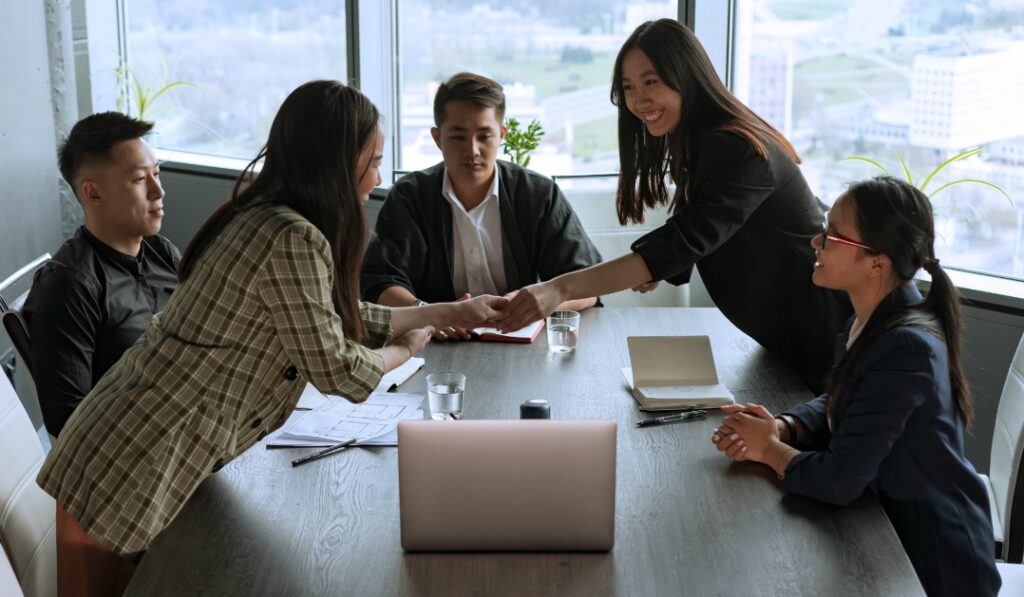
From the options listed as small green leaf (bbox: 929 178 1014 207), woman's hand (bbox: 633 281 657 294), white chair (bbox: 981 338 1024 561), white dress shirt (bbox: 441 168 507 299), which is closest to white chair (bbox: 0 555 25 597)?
woman's hand (bbox: 633 281 657 294)

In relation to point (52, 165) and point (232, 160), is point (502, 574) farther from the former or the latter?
point (232, 160)

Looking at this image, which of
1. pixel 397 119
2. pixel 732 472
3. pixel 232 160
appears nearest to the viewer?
pixel 732 472

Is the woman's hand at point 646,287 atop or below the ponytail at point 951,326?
below

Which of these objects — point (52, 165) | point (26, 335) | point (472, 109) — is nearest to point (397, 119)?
point (52, 165)

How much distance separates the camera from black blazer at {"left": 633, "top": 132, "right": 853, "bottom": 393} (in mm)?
2279

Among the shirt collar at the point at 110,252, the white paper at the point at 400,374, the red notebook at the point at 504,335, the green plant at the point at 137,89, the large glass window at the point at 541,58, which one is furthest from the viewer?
the green plant at the point at 137,89

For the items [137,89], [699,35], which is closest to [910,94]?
[699,35]

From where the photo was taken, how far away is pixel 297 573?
4.68 ft

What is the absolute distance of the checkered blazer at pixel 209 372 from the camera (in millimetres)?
1584

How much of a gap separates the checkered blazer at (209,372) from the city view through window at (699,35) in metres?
1.68

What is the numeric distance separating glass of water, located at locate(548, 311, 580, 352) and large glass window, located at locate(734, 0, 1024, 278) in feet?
4.34

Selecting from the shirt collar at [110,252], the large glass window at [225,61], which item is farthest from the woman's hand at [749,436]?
the large glass window at [225,61]

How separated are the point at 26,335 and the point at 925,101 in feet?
9.24

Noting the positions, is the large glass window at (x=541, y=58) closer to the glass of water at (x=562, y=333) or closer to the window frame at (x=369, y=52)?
the window frame at (x=369, y=52)
